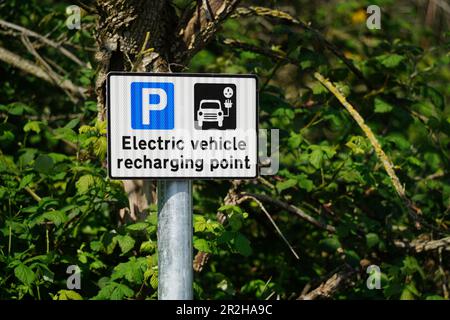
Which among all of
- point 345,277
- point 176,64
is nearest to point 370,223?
point 345,277

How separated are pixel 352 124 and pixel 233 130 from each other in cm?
243

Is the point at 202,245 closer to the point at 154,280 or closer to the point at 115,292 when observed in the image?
the point at 154,280

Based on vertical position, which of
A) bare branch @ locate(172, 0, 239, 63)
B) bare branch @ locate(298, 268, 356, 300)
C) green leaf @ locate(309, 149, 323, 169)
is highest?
bare branch @ locate(172, 0, 239, 63)

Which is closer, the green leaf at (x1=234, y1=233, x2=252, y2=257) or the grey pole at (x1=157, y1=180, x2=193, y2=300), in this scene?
the grey pole at (x1=157, y1=180, x2=193, y2=300)

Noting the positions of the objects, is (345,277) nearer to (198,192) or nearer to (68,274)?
(198,192)

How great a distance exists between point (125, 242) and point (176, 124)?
150 cm

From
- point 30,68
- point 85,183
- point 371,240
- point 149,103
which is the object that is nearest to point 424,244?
point 371,240

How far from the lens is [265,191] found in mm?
4641

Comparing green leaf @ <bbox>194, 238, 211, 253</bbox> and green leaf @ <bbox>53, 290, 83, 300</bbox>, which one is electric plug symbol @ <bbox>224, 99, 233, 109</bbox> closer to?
green leaf @ <bbox>194, 238, 211, 253</bbox>

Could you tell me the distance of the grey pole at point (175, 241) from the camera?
2.19m

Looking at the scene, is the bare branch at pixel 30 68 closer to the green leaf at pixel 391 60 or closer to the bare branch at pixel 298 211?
the bare branch at pixel 298 211

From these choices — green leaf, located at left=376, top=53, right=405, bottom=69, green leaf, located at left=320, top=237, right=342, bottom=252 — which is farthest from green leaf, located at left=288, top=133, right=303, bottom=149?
green leaf, located at left=376, top=53, right=405, bottom=69

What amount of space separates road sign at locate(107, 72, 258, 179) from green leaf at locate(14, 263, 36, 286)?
4.58 ft

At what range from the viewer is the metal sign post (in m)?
2.21
